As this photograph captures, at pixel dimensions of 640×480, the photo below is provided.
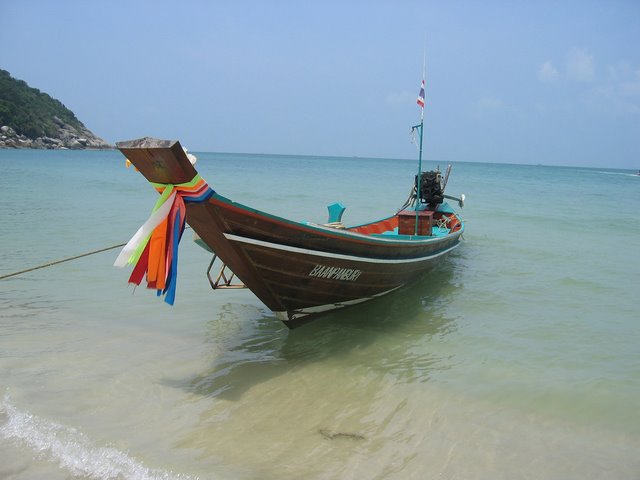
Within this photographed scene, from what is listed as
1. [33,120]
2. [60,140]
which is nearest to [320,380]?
[33,120]

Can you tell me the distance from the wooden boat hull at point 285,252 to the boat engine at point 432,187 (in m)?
4.72

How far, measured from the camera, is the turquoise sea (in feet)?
12.7

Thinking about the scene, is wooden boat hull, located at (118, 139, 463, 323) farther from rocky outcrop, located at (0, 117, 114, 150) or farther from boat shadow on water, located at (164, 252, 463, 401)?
rocky outcrop, located at (0, 117, 114, 150)

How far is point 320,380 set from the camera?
17.1ft

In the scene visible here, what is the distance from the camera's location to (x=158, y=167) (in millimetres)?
4301

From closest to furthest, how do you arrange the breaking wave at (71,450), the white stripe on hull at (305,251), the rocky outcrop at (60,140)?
1. the breaking wave at (71,450)
2. the white stripe on hull at (305,251)
3. the rocky outcrop at (60,140)

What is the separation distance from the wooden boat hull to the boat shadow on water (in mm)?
364

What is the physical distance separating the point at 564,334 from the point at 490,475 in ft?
12.3

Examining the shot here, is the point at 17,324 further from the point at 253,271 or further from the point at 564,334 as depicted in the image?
the point at 564,334

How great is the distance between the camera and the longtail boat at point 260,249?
4359mm

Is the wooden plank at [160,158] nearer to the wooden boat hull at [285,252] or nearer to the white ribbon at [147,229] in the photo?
the wooden boat hull at [285,252]

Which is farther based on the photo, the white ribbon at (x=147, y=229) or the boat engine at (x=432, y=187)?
the boat engine at (x=432, y=187)

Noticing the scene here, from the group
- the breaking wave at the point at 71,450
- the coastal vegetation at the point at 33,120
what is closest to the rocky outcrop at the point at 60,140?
the coastal vegetation at the point at 33,120

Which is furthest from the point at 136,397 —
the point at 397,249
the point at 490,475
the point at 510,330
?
the point at 510,330
